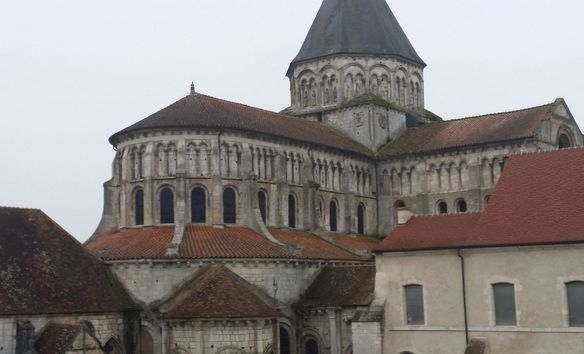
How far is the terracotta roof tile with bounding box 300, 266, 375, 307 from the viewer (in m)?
44.9

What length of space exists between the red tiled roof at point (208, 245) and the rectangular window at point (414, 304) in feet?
38.3

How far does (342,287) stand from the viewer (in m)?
46.2

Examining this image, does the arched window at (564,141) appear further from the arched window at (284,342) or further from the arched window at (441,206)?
the arched window at (284,342)

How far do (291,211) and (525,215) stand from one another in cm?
2259

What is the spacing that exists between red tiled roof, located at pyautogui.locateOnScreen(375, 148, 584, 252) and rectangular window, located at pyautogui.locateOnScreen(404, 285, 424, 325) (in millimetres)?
1746

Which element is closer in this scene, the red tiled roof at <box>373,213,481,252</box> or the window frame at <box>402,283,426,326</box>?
the red tiled roof at <box>373,213,481,252</box>

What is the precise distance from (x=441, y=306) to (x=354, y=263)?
642 inches

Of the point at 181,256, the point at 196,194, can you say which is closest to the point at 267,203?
the point at 196,194

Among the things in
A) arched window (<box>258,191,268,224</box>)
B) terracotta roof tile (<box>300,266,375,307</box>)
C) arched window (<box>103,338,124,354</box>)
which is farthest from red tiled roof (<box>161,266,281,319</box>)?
arched window (<box>258,191,268,224</box>)

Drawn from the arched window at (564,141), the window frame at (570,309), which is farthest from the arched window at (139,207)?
the arched window at (564,141)

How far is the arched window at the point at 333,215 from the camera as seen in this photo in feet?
188

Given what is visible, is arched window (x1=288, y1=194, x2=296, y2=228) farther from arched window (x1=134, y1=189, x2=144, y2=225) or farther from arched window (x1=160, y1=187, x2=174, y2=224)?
arched window (x1=134, y1=189, x2=144, y2=225)

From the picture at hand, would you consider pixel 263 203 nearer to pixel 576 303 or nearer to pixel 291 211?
pixel 291 211

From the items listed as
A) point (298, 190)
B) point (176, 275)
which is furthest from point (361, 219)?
point (176, 275)
